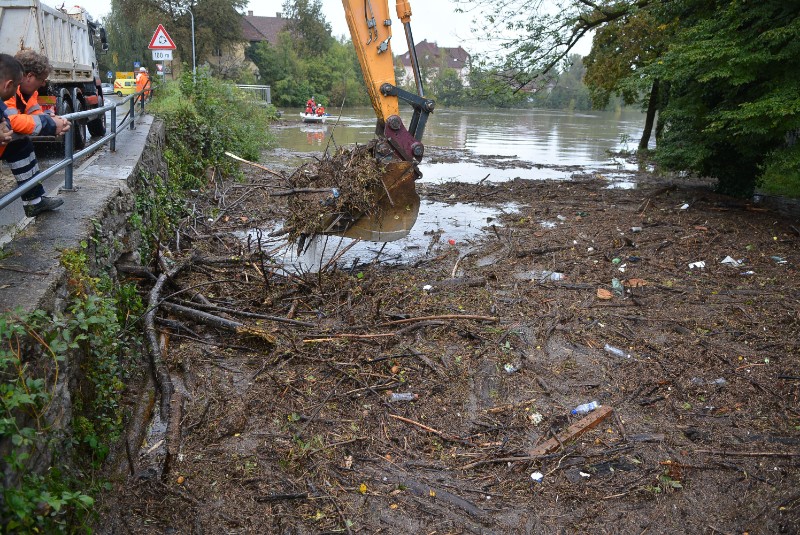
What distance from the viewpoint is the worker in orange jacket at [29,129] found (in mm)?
4504

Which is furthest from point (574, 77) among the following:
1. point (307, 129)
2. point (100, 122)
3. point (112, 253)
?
point (112, 253)

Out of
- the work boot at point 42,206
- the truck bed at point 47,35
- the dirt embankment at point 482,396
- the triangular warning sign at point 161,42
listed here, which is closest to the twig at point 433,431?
the dirt embankment at point 482,396

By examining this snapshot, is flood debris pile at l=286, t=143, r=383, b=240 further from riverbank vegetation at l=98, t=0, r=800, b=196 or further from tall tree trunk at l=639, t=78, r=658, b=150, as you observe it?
tall tree trunk at l=639, t=78, r=658, b=150

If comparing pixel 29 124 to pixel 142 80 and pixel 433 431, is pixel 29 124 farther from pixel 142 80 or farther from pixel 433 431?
pixel 142 80

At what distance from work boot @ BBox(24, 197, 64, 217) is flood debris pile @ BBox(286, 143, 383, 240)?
253 cm

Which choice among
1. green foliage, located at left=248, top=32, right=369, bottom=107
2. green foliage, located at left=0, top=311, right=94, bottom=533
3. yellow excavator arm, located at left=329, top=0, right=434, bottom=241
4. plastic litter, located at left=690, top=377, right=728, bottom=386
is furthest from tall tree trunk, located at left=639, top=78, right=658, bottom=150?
green foliage, located at left=248, top=32, right=369, bottom=107

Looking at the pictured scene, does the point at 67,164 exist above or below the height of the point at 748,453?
above

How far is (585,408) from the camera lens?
15.2ft

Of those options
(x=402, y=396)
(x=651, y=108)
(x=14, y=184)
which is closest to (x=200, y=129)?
(x=14, y=184)

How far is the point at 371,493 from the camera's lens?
371cm

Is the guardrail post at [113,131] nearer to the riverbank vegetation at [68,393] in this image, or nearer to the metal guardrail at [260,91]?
the riverbank vegetation at [68,393]

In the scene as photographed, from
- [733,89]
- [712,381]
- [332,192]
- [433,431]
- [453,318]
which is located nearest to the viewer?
[433,431]

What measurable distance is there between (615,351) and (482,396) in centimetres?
152

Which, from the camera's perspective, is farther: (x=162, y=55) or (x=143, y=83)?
(x=143, y=83)
